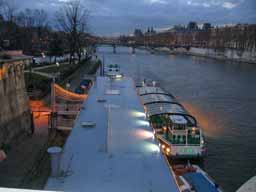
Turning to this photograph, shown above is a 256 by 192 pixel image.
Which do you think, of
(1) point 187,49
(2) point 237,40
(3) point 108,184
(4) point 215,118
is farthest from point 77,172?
(1) point 187,49

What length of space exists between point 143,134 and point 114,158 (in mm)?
2393

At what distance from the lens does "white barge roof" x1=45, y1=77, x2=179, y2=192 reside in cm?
750

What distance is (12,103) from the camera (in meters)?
15.9

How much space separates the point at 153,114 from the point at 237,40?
11310cm

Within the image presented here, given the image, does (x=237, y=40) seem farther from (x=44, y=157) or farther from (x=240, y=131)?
(x=44, y=157)

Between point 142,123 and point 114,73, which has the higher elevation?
point 114,73

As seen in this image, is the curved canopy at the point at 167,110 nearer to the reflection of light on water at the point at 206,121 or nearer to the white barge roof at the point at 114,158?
the reflection of light on water at the point at 206,121

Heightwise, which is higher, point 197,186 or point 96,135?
point 96,135

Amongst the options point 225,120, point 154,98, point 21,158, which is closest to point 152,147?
point 21,158

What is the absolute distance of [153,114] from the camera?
19609mm

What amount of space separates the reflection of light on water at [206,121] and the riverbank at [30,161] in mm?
12153

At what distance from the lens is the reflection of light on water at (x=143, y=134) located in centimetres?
1102

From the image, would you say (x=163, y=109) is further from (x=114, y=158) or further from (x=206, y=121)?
(x=114, y=158)

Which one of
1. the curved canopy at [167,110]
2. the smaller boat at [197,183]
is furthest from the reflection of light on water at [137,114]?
the curved canopy at [167,110]
